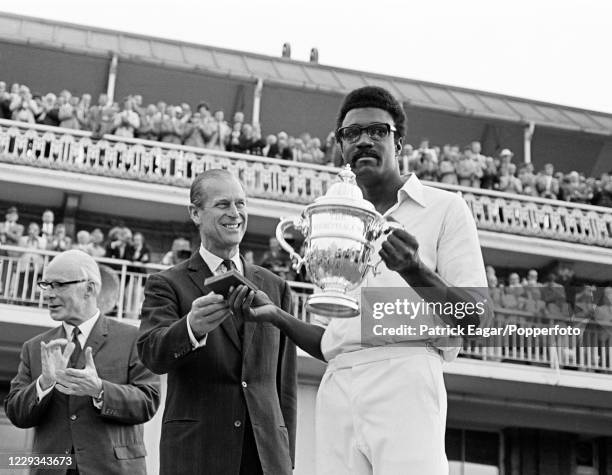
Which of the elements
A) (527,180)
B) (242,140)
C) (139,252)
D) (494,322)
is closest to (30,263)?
(139,252)

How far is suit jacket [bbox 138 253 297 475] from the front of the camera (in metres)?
4.51

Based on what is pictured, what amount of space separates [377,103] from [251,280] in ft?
4.57

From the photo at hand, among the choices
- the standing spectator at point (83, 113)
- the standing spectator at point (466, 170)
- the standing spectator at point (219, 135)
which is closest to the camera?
the standing spectator at point (83, 113)

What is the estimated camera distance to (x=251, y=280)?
16.4 feet

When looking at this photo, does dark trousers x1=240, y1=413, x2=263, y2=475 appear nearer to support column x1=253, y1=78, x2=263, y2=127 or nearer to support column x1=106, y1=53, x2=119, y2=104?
support column x1=106, y1=53, x2=119, y2=104

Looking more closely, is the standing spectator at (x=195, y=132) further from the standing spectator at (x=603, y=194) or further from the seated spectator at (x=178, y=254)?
the standing spectator at (x=603, y=194)

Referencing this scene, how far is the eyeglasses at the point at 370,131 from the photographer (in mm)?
3812

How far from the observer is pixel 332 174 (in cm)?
2070

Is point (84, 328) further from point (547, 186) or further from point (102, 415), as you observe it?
point (547, 186)

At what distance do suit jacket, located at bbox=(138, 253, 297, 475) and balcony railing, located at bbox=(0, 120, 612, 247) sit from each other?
14.8m

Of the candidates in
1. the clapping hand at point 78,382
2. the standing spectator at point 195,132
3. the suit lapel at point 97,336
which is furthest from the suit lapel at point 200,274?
the standing spectator at point 195,132

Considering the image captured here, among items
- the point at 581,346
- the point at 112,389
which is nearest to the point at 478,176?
the point at 581,346

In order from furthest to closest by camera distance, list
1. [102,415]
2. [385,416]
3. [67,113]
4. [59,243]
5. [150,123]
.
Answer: [150,123], [67,113], [59,243], [102,415], [385,416]

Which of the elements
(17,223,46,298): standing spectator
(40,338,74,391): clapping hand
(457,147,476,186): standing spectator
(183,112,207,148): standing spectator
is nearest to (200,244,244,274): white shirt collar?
(40,338,74,391): clapping hand
